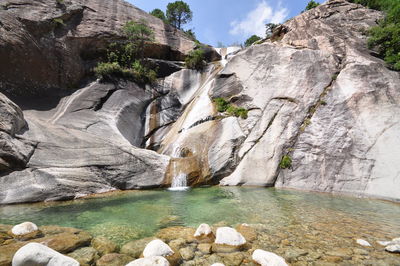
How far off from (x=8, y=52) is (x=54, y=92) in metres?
3.83

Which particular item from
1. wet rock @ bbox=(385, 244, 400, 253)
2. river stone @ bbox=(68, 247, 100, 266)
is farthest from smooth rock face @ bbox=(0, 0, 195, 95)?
wet rock @ bbox=(385, 244, 400, 253)

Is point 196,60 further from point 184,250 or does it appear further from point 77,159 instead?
point 184,250

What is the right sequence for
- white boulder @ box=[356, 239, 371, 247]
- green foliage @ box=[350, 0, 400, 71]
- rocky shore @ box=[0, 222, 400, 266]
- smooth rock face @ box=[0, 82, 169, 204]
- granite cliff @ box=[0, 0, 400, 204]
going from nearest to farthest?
rocky shore @ box=[0, 222, 400, 266] < white boulder @ box=[356, 239, 371, 247] < smooth rock face @ box=[0, 82, 169, 204] < granite cliff @ box=[0, 0, 400, 204] < green foliage @ box=[350, 0, 400, 71]

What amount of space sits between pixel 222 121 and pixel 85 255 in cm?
1268

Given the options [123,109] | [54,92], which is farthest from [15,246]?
[54,92]

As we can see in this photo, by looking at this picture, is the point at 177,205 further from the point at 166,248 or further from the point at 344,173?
the point at 344,173

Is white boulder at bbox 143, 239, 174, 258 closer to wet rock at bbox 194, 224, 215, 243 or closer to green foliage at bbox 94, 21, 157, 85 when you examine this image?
wet rock at bbox 194, 224, 215, 243

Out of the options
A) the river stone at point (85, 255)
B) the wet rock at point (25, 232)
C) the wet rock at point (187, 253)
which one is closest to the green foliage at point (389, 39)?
the wet rock at point (187, 253)

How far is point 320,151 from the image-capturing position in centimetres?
1288

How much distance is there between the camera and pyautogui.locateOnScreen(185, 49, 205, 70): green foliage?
2511cm

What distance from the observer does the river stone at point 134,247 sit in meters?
4.57

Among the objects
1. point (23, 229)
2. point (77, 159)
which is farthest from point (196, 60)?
point (23, 229)

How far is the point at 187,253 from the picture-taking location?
4.62m

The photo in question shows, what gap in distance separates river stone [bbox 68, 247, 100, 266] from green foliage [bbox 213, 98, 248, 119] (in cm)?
1305
